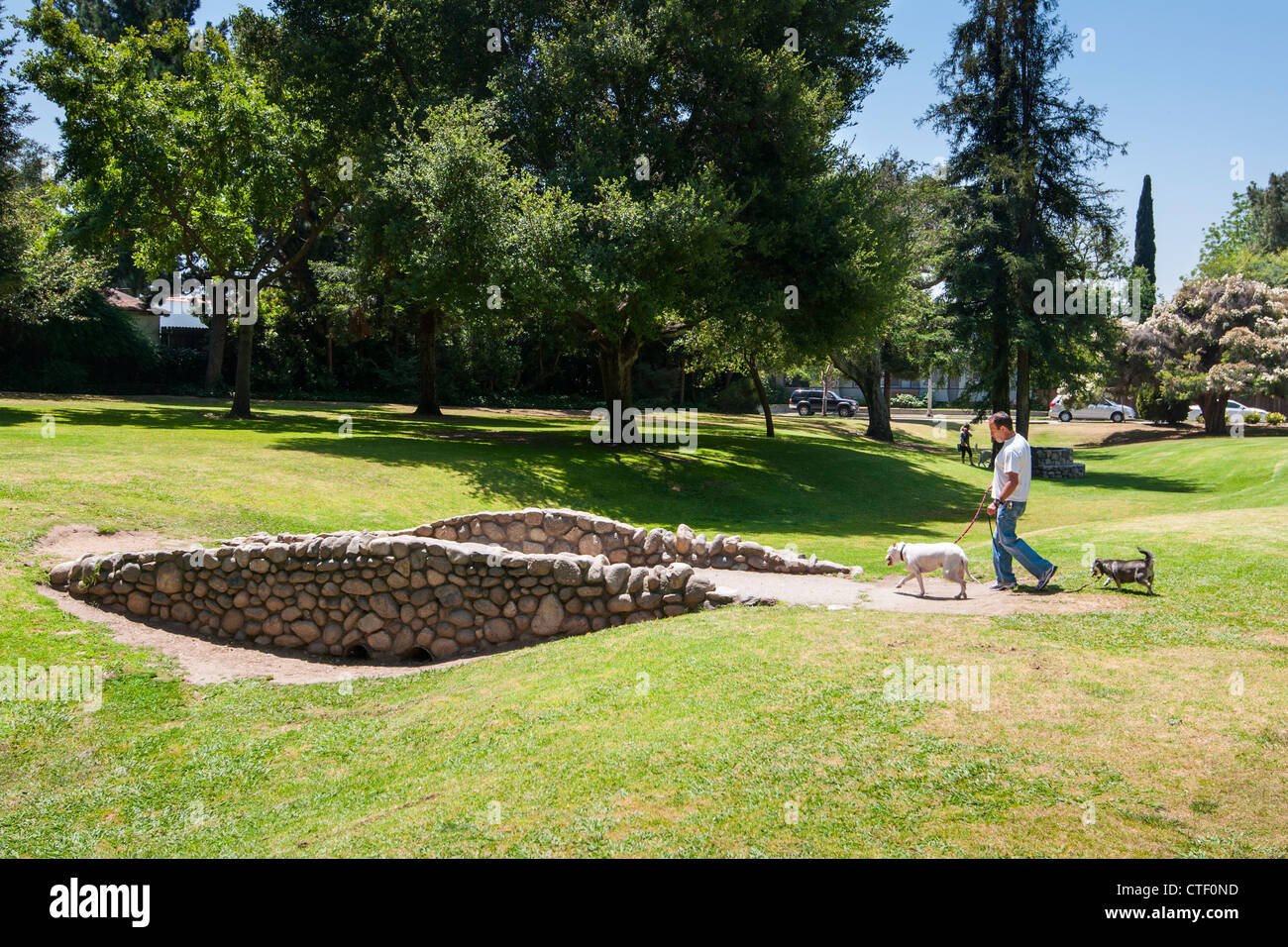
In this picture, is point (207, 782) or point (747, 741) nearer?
point (747, 741)

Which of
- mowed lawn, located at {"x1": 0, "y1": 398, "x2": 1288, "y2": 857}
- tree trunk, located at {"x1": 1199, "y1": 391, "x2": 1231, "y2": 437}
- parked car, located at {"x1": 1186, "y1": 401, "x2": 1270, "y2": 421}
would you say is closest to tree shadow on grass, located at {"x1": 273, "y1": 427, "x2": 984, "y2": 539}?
mowed lawn, located at {"x1": 0, "y1": 398, "x2": 1288, "y2": 857}

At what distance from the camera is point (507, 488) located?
2141 cm

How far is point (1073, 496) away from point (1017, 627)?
72.1 feet

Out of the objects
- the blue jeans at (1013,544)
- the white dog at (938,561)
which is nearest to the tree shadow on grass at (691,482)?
the white dog at (938,561)

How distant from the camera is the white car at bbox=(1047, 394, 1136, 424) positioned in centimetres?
5838

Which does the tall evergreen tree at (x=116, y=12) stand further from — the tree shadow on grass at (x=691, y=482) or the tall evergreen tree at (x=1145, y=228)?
the tall evergreen tree at (x=1145, y=228)

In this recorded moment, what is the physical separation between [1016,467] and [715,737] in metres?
5.57

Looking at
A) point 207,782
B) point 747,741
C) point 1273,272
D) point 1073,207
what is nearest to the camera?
point 747,741

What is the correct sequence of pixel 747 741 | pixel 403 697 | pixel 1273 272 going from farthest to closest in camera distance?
1. pixel 1273 272
2. pixel 403 697
3. pixel 747 741

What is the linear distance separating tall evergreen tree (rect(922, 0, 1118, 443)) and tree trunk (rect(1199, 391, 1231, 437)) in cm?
1190

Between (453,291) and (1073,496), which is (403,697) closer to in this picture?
(453,291)
